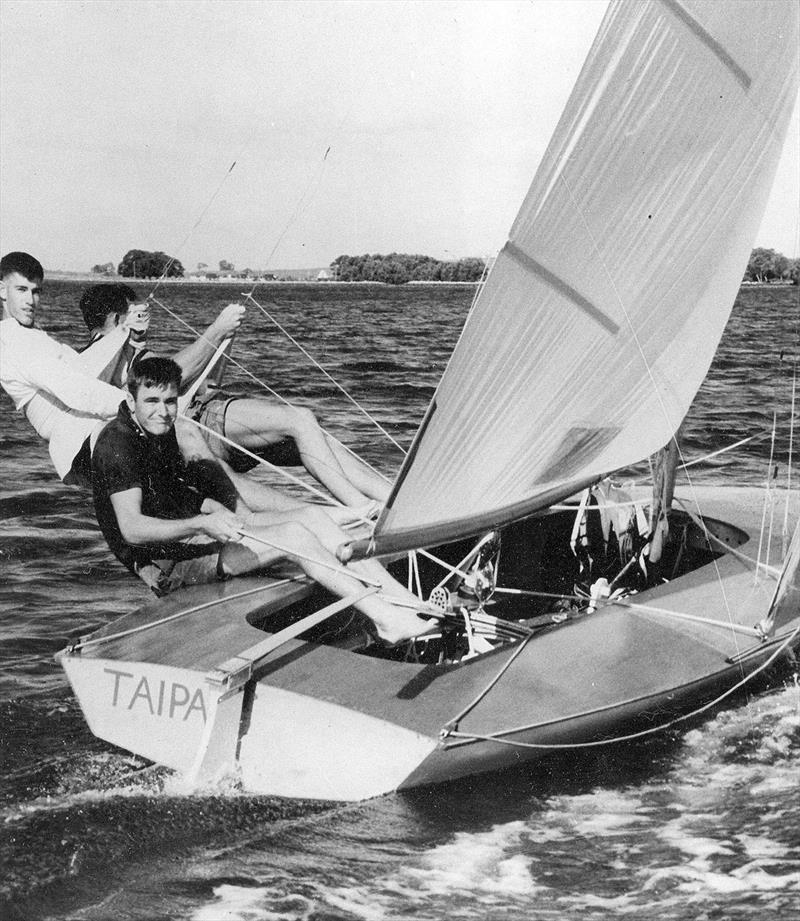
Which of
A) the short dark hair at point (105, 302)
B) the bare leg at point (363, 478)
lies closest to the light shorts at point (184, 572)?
the bare leg at point (363, 478)

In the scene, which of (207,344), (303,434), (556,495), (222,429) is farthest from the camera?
(207,344)

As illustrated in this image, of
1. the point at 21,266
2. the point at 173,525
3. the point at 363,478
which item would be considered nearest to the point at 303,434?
the point at 363,478

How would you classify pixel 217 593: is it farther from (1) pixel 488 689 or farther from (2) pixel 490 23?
(2) pixel 490 23

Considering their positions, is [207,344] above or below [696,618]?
above

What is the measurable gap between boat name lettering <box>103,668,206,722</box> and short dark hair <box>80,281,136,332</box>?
7.76ft

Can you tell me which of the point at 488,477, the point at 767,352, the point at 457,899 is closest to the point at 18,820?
the point at 457,899

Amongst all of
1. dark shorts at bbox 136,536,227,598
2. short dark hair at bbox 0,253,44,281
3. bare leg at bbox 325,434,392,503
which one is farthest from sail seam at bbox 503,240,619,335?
short dark hair at bbox 0,253,44,281

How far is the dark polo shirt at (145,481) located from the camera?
5.16 metres

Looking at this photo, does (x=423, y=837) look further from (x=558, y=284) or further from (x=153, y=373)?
(x=153, y=373)

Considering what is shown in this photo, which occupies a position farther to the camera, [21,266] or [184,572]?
[21,266]

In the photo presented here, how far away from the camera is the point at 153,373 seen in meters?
5.12

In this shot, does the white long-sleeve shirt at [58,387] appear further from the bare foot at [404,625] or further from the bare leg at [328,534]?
the bare foot at [404,625]

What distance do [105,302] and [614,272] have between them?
2.90 m

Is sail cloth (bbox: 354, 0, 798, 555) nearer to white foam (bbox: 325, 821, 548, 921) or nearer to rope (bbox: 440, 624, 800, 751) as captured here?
rope (bbox: 440, 624, 800, 751)
